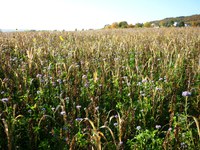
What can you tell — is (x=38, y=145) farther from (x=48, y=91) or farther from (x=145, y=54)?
(x=145, y=54)

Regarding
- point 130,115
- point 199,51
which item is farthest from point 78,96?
point 199,51

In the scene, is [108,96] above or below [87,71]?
below

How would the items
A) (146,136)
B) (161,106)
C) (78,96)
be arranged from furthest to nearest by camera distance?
(78,96) < (161,106) < (146,136)

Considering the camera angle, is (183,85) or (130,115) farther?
(183,85)

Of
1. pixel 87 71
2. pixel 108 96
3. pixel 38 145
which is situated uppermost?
pixel 87 71

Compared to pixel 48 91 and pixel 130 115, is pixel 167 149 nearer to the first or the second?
pixel 130 115

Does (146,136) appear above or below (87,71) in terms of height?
below

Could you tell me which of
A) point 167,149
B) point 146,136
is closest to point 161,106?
point 146,136

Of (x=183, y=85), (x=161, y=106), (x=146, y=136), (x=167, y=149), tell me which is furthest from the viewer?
(x=183, y=85)

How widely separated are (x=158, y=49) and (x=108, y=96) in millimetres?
2574

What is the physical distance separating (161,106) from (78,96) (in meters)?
1.06

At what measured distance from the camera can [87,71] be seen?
13.4ft

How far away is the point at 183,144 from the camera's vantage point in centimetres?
220

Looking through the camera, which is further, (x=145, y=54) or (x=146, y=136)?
(x=145, y=54)
